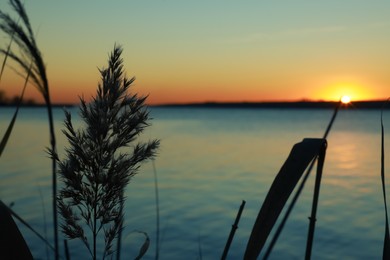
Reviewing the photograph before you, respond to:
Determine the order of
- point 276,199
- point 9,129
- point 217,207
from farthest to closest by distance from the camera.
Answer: point 217,207 < point 9,129 < point 276,199

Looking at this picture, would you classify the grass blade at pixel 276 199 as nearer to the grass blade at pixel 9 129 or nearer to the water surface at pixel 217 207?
the grass blade at pixel 9 129

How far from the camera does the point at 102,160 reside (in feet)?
4.49

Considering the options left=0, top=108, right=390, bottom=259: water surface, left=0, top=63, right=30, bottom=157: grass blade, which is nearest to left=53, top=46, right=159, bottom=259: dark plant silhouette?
left=0, top=63, right=30, bottom=157: grass blade

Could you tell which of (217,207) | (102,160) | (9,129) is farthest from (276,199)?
(217,207)

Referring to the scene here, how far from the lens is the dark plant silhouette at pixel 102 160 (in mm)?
1370

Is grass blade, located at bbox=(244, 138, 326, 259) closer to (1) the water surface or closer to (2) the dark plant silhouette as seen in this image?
(2) the dark plant silhouette

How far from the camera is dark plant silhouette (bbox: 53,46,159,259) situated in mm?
1370

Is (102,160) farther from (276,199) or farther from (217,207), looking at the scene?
(217,207)

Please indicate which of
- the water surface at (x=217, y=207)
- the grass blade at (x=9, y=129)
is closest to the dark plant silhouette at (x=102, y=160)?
the grass blade at (x=9, y=129)

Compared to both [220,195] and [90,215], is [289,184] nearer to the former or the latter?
[90,215]

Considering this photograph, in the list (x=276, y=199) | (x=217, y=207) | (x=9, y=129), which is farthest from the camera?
(x=217, y=207)

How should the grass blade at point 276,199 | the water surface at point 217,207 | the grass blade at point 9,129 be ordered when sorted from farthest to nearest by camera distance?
the water surface at point 217,207, the grass blade at point 9,129, the grass blade at point 276,199

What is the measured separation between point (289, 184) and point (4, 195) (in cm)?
1551

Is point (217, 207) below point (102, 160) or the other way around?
below
